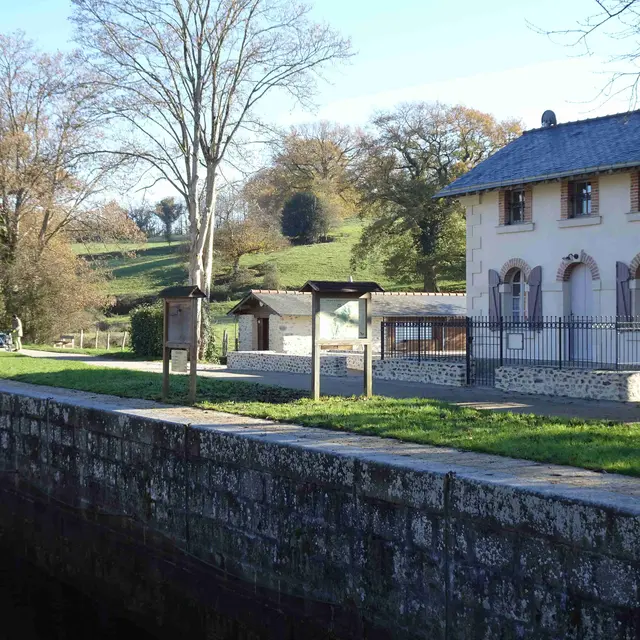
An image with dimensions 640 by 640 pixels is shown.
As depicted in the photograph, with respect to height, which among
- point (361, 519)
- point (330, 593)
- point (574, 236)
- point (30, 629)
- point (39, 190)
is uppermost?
point (39, 190)

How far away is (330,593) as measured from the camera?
849 cm

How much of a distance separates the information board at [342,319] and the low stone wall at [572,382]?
5.75m

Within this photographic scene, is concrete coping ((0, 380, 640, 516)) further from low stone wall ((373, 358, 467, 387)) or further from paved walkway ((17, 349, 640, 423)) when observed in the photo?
low stone wall ((373, 358, 467, 387))

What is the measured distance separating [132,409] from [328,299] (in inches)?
135

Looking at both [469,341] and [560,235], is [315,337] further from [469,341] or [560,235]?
[560,235]

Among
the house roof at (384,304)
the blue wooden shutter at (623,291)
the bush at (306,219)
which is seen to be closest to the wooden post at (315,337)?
the blue wooden shutter at (623,291)

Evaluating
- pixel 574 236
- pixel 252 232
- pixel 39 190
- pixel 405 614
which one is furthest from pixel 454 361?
pixel 252 232

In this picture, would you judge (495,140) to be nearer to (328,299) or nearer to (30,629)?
(328,299)

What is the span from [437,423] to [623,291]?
12.8m

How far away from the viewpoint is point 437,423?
1098 centimetres

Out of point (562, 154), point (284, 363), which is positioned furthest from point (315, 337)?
point (562, 154)

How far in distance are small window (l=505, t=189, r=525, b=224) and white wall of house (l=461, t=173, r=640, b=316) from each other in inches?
12.6

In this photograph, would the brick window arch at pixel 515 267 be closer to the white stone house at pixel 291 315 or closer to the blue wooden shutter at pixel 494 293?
the blue wooden shutter at pixel 494 293

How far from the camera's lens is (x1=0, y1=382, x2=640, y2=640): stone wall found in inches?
254
